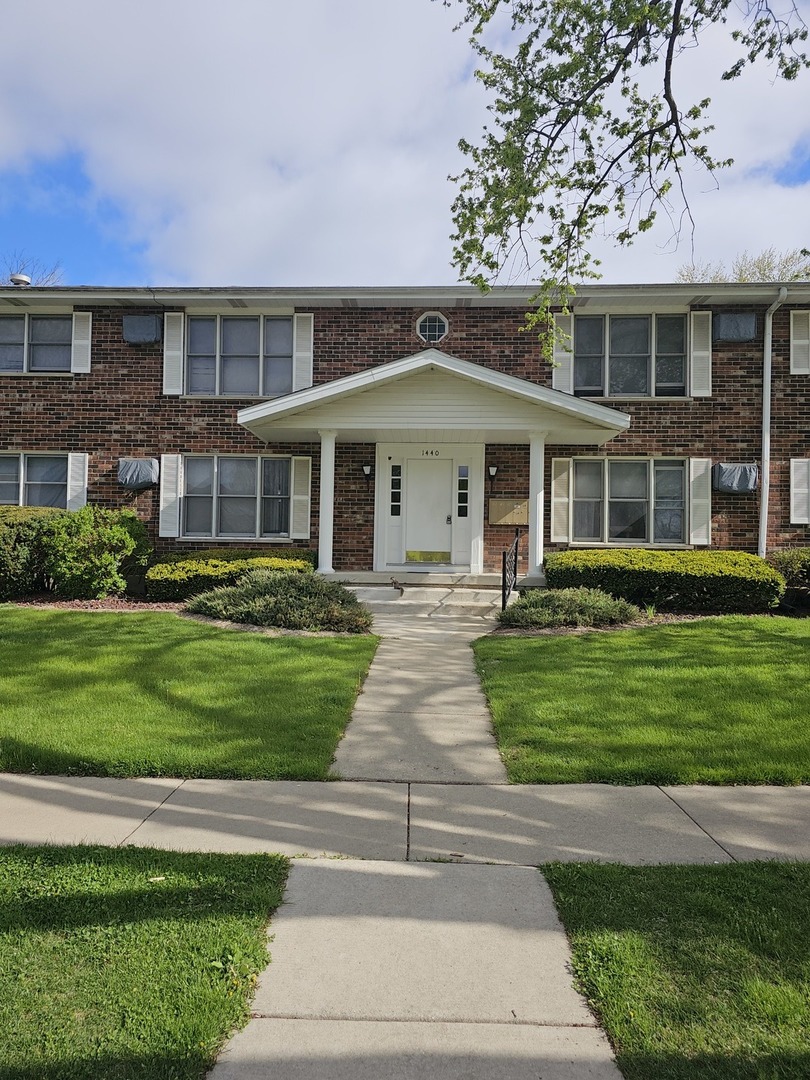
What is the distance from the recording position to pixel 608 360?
14.2m

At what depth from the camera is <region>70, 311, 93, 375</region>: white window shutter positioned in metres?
14.6

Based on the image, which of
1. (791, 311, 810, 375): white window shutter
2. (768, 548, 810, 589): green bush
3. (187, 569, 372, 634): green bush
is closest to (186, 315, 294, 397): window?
(187, 569, 372, 634): green bush

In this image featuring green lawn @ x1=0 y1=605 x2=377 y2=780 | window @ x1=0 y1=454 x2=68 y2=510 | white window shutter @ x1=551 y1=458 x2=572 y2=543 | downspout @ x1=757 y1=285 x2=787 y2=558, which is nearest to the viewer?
green lawn @ x1=0 y1=605 x2=377 y2=780

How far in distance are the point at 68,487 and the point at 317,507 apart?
16.8 ft

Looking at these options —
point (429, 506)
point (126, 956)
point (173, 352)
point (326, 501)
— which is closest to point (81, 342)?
point (173, 352)

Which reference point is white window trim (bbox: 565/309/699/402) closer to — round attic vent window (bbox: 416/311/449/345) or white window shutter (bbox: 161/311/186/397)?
round attic vent window (bbox: 416/311/449/345)

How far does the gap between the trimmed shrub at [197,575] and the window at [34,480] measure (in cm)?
405

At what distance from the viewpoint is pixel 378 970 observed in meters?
2.49

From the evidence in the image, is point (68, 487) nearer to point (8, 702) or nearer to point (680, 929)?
point (8, 702)

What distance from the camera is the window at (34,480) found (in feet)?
48.3

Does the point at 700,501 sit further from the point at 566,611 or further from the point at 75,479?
the point at 75,479

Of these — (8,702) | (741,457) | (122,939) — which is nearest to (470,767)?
(122,939)

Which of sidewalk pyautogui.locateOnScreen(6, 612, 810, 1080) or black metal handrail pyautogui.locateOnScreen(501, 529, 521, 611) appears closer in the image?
sidewalk pyautogui.locateOnScreen(6, 612, 810, 1080)

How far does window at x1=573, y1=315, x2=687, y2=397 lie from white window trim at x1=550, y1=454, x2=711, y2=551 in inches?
52.9
